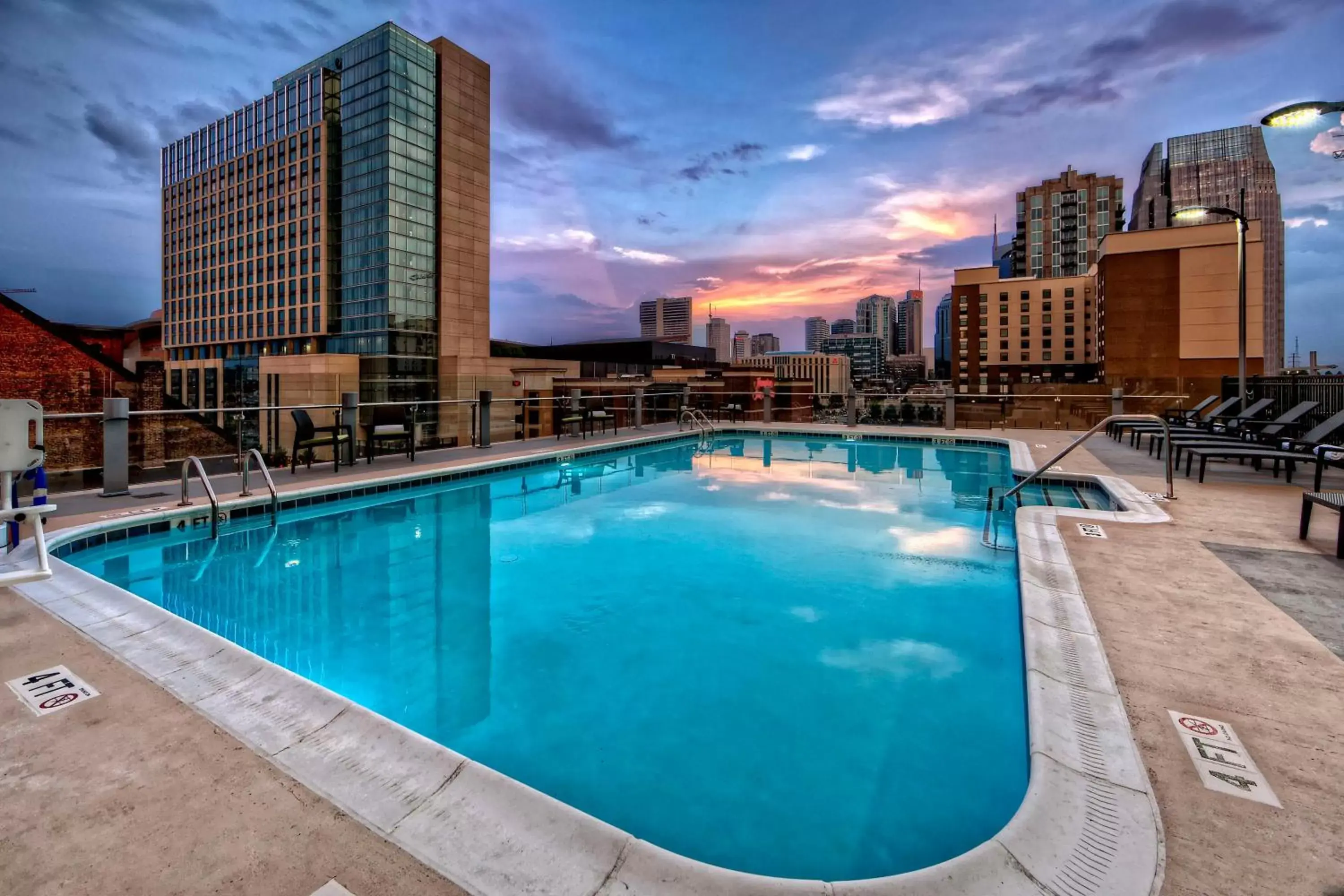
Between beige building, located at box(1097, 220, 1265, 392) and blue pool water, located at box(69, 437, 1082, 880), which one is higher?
beige building, located at box(1097, 220, 1265, 392)

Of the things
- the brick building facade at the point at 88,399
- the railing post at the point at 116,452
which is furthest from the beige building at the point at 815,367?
the railing post at the point at 116,452

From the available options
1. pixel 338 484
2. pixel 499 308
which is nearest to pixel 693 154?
pixel 338 484

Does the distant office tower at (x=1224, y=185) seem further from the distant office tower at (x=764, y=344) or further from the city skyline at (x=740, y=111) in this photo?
the distant office tower at (x=764, y=344)

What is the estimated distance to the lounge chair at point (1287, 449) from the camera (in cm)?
573

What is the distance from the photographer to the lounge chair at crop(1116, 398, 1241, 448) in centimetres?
907

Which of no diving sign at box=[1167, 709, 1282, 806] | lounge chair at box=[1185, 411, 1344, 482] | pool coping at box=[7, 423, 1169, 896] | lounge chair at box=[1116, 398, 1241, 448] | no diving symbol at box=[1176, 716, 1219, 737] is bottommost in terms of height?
pool coping at box=[7, 423, 1169, 896]

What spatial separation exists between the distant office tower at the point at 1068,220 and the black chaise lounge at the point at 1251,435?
9436 centimetres

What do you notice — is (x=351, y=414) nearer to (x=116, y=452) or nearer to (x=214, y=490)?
(x=214, y=490)

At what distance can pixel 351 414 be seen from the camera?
742cm

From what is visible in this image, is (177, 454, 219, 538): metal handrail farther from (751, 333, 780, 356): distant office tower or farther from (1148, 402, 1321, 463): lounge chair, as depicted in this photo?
(751, 333, 780, 356): distant office tower

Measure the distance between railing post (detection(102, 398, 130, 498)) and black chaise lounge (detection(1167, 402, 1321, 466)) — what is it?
34.9 feet

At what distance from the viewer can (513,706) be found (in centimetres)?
254

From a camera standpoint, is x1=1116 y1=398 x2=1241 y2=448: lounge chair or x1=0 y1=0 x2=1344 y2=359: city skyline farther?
x1=0 y1=0 x2=1344 y2=359: city skyline

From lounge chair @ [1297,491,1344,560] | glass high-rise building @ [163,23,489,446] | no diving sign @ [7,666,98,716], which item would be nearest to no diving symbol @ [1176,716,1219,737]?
lounge chair @ [1297,491,1344,560]
